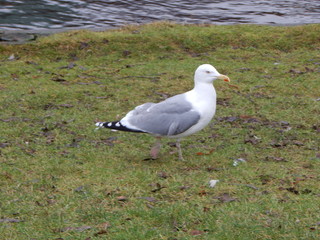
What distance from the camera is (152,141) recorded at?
6.25 metres

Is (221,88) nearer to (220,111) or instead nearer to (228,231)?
(220,111)

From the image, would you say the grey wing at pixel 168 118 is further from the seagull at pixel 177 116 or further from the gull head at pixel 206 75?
the gull head at pixel 206 75

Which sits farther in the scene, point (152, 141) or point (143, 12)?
point (143, 12)

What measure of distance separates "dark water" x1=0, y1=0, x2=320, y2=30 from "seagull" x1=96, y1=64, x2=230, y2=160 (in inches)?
257

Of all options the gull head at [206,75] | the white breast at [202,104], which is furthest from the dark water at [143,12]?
the white breast at [202,104]

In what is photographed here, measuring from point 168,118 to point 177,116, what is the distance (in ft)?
0.27

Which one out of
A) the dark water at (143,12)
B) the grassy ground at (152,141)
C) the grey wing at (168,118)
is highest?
the grey wing at (168,118)

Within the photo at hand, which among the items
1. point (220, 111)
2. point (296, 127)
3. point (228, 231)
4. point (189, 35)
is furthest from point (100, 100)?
point (228, 231)

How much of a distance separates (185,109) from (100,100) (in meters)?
2.21

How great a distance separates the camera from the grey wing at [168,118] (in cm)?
546

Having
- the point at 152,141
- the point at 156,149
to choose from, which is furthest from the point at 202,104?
the point at 152,141

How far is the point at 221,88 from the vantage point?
318 inches

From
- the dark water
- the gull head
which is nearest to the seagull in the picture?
the gull head

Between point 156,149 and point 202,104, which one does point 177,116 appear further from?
point 156,149
